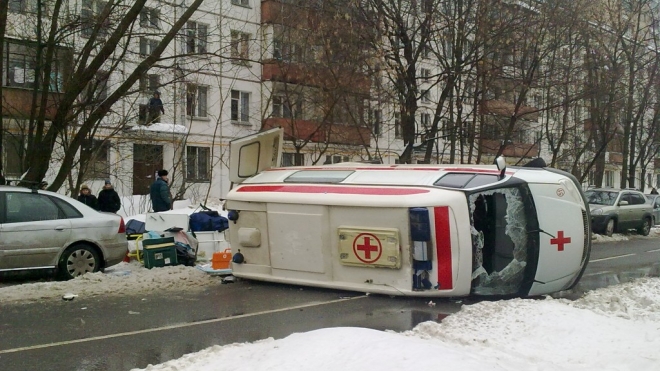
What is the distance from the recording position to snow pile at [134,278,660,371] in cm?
532

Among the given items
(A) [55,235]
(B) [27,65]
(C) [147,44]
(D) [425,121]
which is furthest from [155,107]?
(D) [425,121]

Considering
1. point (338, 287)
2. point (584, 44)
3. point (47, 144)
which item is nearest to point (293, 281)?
point (338, 287)

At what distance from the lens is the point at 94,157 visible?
21.0m

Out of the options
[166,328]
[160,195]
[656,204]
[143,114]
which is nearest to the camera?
[166,328]

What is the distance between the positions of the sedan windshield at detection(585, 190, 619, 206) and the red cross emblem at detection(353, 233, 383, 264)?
18.4 meters

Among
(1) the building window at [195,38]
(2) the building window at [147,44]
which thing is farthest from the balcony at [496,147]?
(2) the building window at [147,44]

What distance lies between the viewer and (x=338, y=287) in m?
9.83

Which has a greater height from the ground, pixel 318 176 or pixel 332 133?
pixel 332 133

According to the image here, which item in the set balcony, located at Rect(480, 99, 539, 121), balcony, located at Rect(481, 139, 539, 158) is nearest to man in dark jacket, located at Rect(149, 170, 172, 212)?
balcony, located at Rect(480, 99, 539, 121)

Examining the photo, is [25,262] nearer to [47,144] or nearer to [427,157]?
[47,144]

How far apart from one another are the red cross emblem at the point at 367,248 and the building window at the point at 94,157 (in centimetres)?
915

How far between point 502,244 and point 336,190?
2.39m

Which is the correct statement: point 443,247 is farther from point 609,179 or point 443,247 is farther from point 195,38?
point 609,179

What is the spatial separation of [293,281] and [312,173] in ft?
5.45
